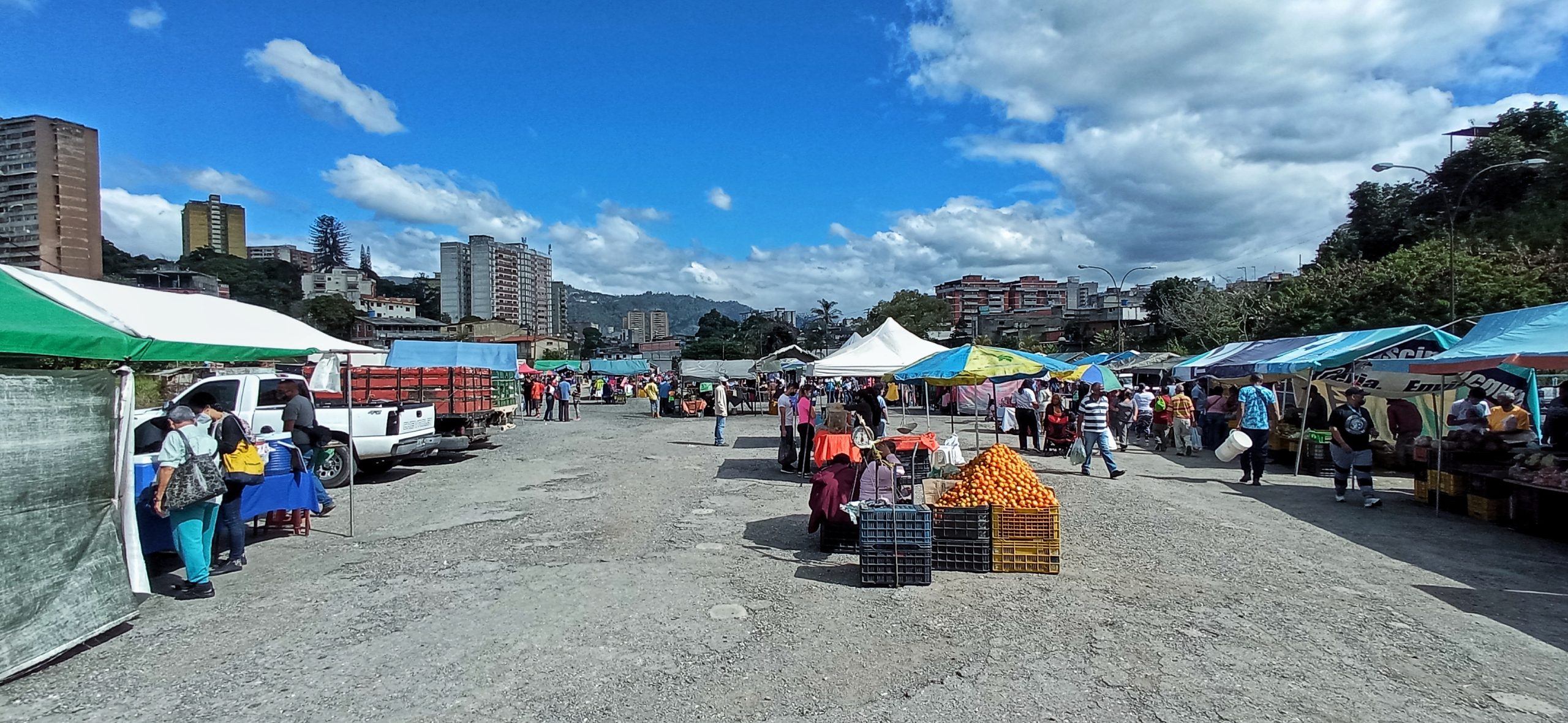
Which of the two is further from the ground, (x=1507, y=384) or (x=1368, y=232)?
(x=1368, y=232)

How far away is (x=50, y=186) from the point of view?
70.0ft

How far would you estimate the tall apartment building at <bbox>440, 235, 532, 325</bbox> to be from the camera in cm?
16362

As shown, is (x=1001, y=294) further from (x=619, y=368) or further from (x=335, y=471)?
(x=335, y=471)

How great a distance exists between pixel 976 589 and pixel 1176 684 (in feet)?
6.70

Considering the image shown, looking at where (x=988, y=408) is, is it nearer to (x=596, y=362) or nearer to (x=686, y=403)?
(x=686, y=403)

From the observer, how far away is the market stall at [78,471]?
4547 millimetres

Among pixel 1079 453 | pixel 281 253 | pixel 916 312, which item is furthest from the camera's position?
pixel 281 253

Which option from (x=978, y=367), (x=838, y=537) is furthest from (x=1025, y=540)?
(x=978, y=367)

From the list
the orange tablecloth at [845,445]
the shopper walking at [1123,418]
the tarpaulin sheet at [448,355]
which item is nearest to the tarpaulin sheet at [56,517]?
the orange tablecloth at [845,445]

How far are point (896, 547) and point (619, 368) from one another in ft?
211

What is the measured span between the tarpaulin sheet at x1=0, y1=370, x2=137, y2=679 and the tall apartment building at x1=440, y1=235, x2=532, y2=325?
164m

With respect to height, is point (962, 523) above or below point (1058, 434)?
above

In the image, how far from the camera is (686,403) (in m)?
32.0

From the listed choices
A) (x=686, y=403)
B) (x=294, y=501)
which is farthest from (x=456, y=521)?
(x=686, y=403)
